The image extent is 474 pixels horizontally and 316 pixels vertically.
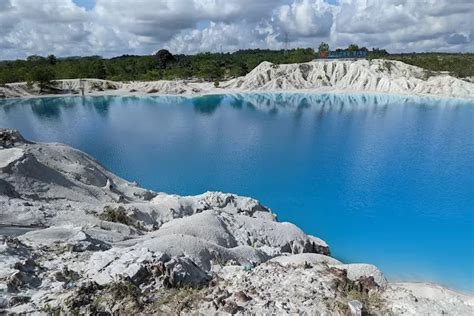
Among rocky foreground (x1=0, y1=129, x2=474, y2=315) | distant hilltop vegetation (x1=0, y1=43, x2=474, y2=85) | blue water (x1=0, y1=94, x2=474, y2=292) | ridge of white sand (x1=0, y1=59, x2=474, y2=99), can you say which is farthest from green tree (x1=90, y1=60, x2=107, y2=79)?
rocky foreground (x1=0, y1=129, x2=474, y2=315)

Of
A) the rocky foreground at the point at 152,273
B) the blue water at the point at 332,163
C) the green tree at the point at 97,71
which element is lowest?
the blue water at the point at 332,163

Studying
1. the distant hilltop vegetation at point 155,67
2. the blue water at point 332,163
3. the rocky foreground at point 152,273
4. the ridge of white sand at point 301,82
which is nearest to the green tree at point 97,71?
the distant hilltop vegetation at point 155,67

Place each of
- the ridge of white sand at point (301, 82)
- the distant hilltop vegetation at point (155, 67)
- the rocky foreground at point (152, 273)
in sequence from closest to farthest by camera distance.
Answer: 1. the rocky foreground at point (152, 273)
2. the ridge of white sand at point (301, 82)
3. the distant hilltop vegetation at point (155, 67)

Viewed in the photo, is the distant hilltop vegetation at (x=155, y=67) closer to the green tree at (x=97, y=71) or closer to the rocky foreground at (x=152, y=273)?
the green tree at (x=97, y=71)

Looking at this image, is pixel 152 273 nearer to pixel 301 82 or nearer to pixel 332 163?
pixel 332 163

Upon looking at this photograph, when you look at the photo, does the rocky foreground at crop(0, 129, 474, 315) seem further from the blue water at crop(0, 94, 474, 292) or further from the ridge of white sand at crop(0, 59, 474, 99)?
the ridge of white sand at crop(0, 59, 474, 99)

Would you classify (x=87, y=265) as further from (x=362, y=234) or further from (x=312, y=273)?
(x=362, y=234)

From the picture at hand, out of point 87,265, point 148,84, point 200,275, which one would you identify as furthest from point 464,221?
point 148,84
